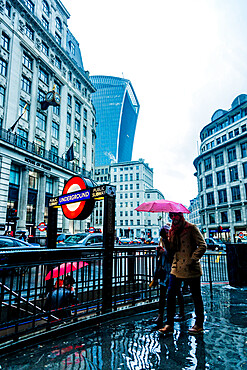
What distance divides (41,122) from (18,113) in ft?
15.3

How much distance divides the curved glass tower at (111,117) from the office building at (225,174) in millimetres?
76766

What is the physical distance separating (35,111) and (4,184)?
11.1 m

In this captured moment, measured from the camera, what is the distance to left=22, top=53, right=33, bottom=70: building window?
1227 inches

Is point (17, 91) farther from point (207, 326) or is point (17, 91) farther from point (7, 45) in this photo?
point (207, 326)

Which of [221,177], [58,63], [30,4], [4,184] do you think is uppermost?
[30,4]

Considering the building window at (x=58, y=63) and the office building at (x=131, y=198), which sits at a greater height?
the building window at (x=58, y=63)

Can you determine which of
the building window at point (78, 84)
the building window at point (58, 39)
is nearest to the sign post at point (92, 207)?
the building window at point (58, 39)

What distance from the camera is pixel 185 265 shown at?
154 inches

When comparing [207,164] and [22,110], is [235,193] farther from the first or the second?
[22,110]

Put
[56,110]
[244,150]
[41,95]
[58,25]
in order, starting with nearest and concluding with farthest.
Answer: [41,95]
[56,110]
[58,25]
[244,150]

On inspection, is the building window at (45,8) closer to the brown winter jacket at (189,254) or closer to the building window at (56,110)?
the building window at (56,110)

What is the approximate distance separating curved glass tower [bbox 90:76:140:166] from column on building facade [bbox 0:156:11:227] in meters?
106

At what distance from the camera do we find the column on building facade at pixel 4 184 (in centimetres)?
2561

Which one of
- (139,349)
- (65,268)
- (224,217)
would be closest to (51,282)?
(65,268)
